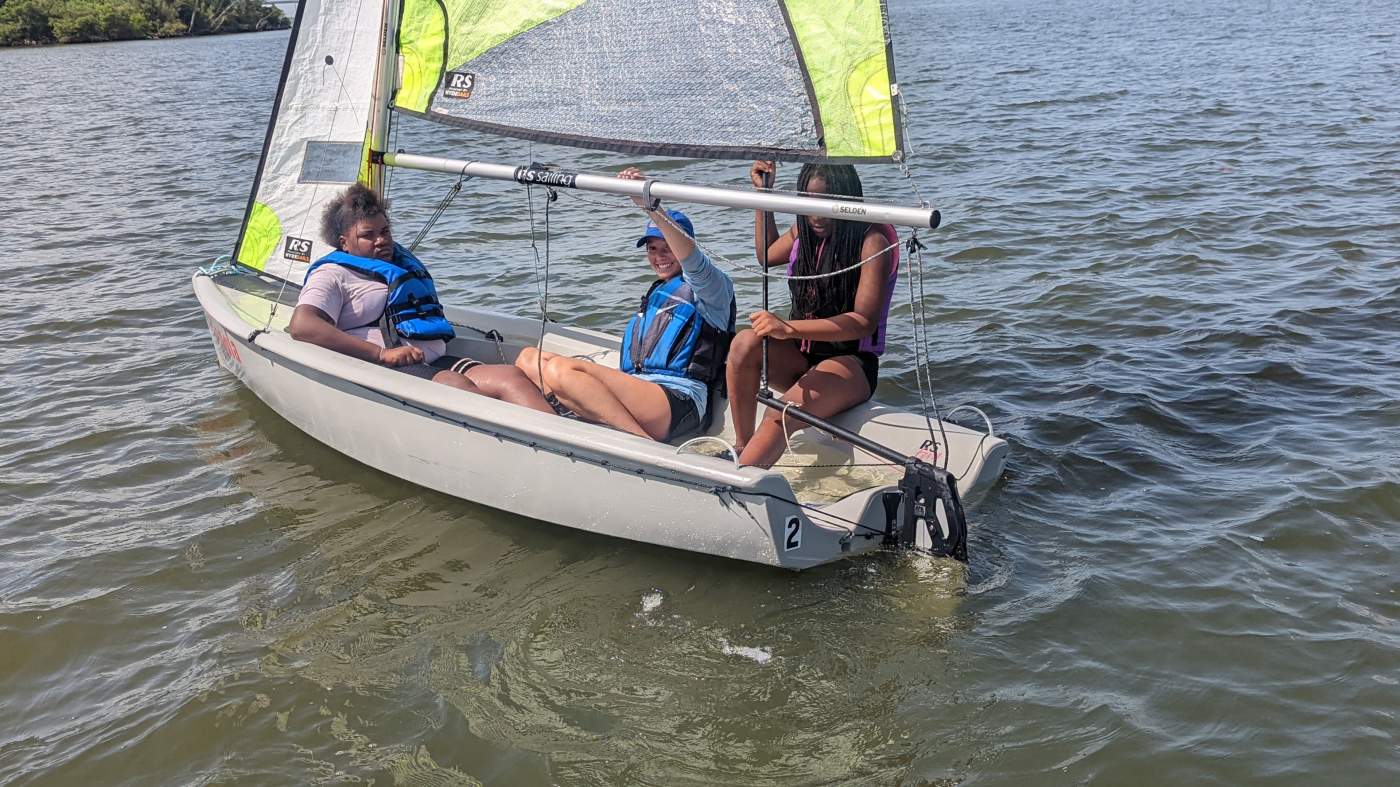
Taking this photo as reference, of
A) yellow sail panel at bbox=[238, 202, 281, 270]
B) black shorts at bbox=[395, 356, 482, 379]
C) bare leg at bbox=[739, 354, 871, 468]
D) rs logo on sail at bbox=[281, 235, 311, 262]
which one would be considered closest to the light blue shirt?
bare leg at bbox=[739, 354, 871, 468]

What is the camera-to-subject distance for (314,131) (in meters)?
4.94

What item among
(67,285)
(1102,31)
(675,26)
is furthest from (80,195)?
(1102,31)

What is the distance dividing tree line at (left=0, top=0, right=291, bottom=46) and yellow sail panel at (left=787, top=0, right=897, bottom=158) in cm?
3800

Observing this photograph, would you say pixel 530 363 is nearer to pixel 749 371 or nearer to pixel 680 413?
pixel 680 413

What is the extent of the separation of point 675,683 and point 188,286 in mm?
5639

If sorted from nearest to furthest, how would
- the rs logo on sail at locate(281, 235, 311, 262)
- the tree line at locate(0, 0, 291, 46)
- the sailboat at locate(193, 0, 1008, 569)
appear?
the sailboat at locate(193, 0, 1008, 569) < the rs logo on sail at locate(281, 235, 311, 262) < the tree line at locate(0, 0, 291, 46)

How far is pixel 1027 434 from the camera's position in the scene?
16.0ft

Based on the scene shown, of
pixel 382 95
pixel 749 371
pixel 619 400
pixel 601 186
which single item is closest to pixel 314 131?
pixel 382 95

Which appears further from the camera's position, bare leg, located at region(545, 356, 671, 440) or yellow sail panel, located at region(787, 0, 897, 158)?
bare leg, located at region(545, 356, 671, 440)

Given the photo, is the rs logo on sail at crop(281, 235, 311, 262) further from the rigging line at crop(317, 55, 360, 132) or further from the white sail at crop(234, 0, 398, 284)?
the rigging line at crop(317, 55, 360, 132)

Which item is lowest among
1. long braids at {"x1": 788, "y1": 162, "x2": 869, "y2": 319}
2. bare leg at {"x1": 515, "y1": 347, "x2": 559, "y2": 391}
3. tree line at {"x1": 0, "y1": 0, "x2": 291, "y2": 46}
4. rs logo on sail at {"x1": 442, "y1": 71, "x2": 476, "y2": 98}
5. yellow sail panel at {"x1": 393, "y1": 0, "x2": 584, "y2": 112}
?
bare leg at {"x1": 515, "y1": 347, "x2": 559, "y2": 391}

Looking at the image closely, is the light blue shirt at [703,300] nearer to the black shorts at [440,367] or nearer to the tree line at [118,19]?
the black shorts at [440,367]

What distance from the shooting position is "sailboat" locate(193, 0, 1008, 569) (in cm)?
359

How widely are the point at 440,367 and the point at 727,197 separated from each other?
5.71ft
